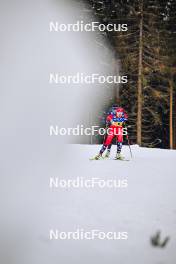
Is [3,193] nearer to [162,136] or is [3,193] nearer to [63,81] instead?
[63,81]

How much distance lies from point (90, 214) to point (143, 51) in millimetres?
3448

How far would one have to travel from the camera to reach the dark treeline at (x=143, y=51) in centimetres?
557

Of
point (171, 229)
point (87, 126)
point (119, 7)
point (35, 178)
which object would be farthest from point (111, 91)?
point (171, 229)

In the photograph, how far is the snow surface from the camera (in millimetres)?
4000

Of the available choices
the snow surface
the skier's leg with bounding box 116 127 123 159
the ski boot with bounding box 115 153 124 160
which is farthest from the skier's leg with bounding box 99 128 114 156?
the ski boot with bounding box 115 153 124 160

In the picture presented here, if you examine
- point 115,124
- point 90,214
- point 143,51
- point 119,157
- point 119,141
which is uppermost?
point 143,51

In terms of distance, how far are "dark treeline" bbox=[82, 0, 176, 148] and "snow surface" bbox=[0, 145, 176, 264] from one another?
137 centimetres

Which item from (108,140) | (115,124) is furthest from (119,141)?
(115,124)

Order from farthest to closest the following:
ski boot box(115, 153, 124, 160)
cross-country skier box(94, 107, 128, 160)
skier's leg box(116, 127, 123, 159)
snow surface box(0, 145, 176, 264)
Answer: ski boot box(115, 153, 124, 160)
skier's leg box(116, 127, 123, 159)
cross-country skier box(94, 107, 128, 160)
snow surface box(0, 145, 176, 264)

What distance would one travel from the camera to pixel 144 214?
457 centimetres

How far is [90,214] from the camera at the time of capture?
4.55m

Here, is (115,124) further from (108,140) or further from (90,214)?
(90,214)

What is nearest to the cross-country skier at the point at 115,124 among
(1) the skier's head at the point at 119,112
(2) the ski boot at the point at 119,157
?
(1) the skier's head at the point at 119,112

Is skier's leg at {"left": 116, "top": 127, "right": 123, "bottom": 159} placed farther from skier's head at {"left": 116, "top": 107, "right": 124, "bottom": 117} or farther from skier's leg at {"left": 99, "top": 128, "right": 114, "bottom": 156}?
skier's head at {"left": 116, "top": 107, "right": 124, "bottom": 117}
